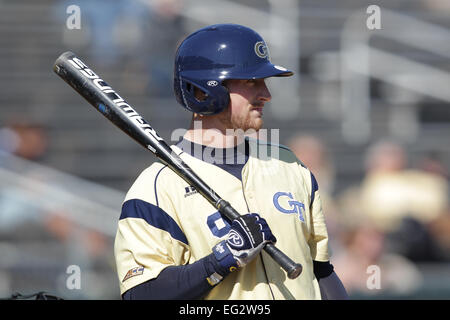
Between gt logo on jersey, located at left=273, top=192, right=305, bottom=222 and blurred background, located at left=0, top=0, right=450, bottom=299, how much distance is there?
3507 millimetres

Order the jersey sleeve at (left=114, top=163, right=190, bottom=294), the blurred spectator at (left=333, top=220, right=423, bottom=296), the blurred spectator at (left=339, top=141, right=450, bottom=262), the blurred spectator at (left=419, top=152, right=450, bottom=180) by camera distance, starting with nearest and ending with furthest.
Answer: the jersey sleeve at (left=114, top=163, right=190, bottom=294) < the blurred spectator at (left=333, top=220, right=423, bottom=296) < the blurred spectator at (left=339, top=141, right=450, bottom=262) < the blurred spectator at (left=419, top=152, right=450, bottom=180)

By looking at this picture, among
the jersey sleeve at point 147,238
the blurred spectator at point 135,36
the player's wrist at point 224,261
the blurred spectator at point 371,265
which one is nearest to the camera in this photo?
the player's wrist at point 224,261

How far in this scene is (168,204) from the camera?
8.02 feet

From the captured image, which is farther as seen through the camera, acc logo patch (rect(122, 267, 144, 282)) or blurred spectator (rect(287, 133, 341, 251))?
blurred spectator (rect(287, 133, 341, 251))

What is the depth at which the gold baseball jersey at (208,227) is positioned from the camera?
94.5 inches

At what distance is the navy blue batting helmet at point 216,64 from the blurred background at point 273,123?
360cm

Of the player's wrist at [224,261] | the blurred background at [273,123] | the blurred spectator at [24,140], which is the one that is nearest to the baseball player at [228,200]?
the player's wrist at [224,261]

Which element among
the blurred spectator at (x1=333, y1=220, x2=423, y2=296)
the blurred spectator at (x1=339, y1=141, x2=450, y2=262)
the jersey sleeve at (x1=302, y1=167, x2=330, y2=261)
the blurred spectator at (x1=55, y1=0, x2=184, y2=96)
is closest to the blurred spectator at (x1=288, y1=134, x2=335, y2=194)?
the blurred spectator at (x1=339, y1=141, x2=450, y2=262)

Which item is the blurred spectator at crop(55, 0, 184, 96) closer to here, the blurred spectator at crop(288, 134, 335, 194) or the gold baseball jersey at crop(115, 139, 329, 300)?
the blurred spectator at crop(288, 134, 335, 194)

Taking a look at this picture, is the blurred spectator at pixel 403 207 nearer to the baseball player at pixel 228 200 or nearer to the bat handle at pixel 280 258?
the baseball player at pixel 228 200

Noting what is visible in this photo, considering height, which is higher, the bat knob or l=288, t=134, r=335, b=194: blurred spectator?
l=288, t=134, r=335, b=194: blurred spectator

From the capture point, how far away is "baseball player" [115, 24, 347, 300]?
234cm

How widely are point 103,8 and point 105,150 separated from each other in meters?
1.34

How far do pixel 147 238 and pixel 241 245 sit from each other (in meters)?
0.30
